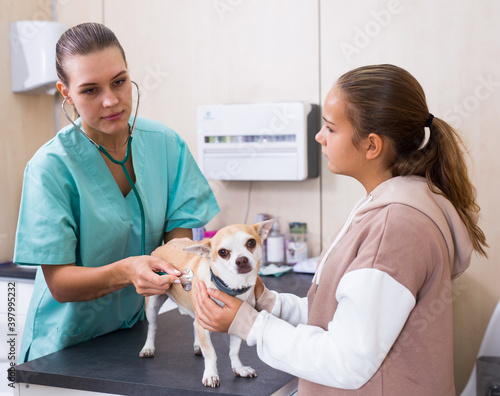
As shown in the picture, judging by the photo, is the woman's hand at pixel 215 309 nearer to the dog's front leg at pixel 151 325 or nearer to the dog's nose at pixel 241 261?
the dog's nose at pixel 241 261

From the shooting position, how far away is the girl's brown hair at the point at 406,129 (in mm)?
991

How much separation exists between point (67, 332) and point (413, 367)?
0.87m

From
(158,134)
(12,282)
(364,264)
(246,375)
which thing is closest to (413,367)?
(364,264)

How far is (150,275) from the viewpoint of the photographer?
1182mm

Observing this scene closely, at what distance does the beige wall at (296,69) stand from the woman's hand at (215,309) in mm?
1446

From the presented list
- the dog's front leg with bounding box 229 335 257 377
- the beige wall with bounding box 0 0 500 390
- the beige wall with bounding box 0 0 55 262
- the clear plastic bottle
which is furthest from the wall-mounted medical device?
the dog's front leg with bounding box 229 335 257 377

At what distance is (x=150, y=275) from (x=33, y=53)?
184 cm

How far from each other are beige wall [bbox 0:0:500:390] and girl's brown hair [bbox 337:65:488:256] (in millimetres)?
1292

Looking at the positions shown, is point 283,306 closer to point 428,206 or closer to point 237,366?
point 237,366

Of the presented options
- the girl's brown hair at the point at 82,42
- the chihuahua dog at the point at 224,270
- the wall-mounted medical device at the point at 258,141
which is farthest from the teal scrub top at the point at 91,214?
the wall-mounted medical device at the point at 258,141

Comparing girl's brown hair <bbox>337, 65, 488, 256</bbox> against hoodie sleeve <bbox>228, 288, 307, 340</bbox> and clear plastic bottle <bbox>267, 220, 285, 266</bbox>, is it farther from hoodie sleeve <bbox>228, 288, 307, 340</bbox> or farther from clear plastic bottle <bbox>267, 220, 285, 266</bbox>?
clear plastic bottle <bbox>267, 220, 285, 266</bbox>

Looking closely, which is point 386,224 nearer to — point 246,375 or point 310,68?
point 246,375

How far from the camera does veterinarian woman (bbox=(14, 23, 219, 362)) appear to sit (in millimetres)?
1296

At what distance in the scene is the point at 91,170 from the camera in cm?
141
